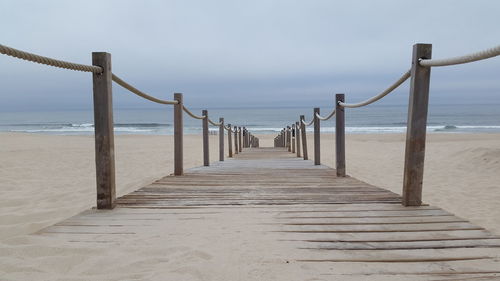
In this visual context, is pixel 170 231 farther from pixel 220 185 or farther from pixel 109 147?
pixel 220 185

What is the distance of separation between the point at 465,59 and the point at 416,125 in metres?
0.69

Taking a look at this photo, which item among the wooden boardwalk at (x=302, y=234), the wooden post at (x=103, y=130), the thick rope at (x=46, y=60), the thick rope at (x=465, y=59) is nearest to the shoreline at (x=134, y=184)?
the wooden post at (x=103, y=130)

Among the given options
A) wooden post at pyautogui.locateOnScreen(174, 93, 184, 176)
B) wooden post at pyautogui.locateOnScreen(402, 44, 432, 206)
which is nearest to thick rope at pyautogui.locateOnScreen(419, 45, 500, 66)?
wooden post at pyautogui.locateOnScreen(402, 44, 432, 206)

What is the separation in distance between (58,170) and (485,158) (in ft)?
32.4

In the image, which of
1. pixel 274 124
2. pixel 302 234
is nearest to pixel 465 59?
pixel 302 234

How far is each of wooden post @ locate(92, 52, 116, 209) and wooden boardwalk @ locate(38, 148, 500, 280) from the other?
16cm

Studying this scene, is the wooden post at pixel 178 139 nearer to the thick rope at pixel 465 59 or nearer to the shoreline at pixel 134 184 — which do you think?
the shoreline at pixel 134 184

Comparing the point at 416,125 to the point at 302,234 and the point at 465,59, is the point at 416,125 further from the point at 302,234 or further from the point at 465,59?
the point at 302,234

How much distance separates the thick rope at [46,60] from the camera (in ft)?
6.33

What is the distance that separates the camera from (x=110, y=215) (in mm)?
2729

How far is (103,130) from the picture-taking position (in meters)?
2.85

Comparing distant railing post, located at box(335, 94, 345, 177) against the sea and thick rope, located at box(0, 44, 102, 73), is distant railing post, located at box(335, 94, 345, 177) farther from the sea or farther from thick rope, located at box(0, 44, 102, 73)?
the sea

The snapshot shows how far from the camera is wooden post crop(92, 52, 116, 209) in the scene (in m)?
2.85

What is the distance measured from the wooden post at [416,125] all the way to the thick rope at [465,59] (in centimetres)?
8
